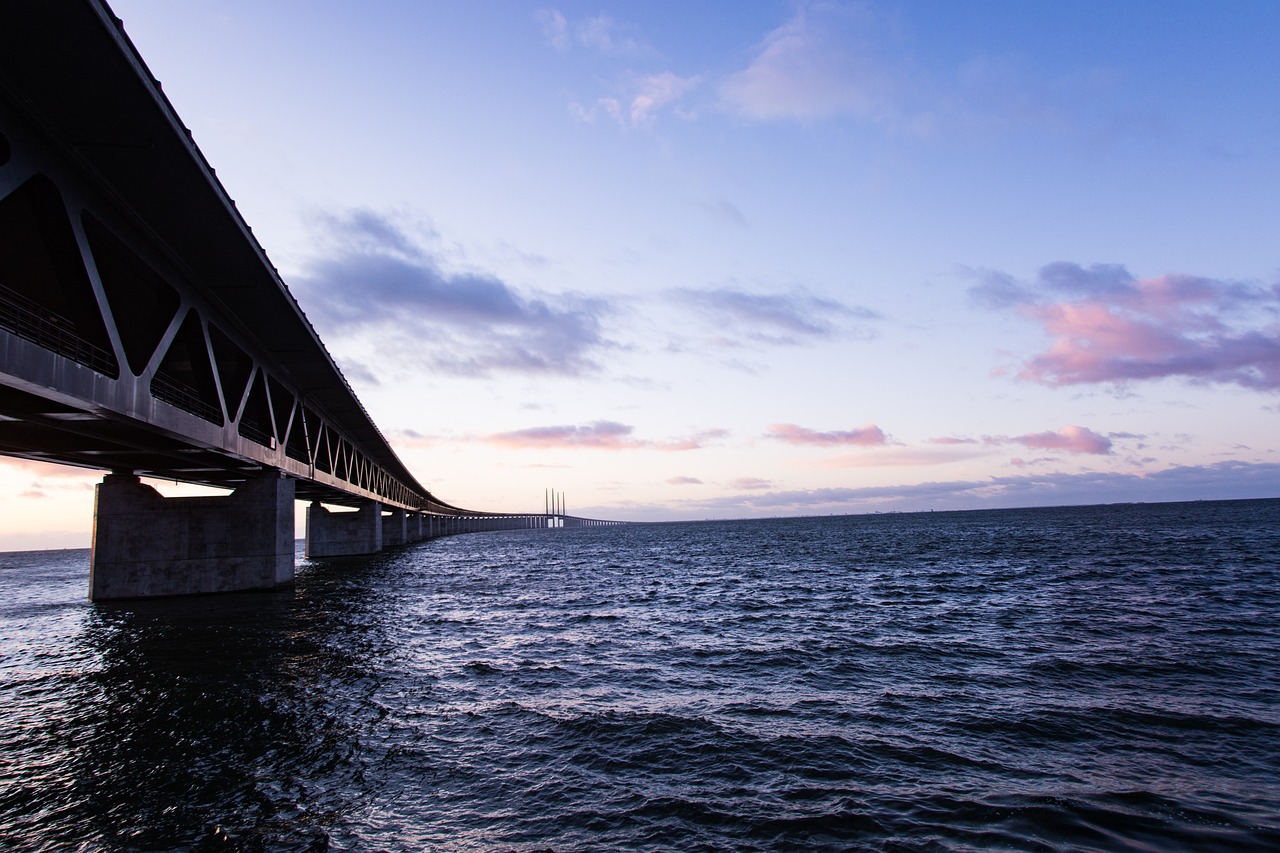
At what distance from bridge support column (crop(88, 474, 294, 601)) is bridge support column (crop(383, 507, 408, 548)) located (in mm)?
65322

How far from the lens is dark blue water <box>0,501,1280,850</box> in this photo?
8.05 meters

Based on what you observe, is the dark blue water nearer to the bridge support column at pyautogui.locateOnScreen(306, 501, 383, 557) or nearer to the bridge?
the bridge

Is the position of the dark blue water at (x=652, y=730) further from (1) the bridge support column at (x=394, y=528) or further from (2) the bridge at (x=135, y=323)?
(1) the bridge support column at (x=394, y=528)

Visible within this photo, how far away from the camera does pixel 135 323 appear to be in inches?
1008

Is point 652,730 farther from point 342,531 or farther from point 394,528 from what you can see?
point 394,528

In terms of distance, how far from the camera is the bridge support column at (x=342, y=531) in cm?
6869

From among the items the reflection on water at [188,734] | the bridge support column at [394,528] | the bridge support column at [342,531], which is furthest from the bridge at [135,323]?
the bridge support column at [394,528]

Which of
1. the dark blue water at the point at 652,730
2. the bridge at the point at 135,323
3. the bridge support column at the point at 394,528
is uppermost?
the bridge at the point at 135,323

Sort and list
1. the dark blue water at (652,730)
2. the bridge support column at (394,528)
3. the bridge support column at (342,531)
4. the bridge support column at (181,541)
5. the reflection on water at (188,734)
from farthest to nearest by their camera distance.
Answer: the bridge support column at (394,528) → the bridge support column at (342,531) → the bridge support column at (181,541) → the reflection on water at (188,734) → the dark blue water at (652,730)

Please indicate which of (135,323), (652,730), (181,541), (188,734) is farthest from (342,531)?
(652,730)

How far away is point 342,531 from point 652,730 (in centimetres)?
6625

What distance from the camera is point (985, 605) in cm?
2688

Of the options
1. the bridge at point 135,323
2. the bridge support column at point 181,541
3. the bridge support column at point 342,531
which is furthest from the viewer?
the bridge support column at point 342,531

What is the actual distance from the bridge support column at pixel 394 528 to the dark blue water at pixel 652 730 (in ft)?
240
